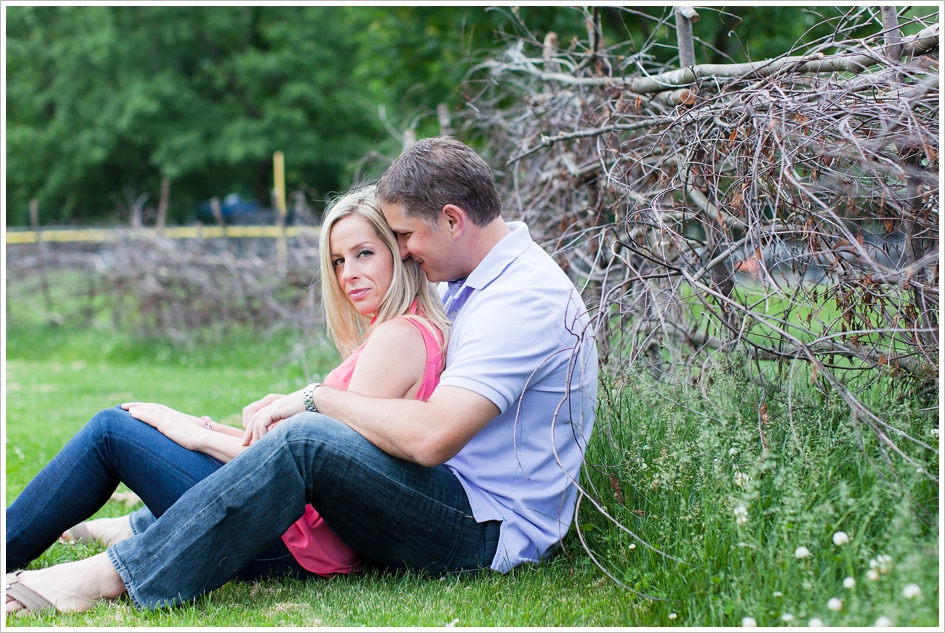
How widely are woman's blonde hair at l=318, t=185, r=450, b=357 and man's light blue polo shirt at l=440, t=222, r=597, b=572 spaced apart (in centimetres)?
15

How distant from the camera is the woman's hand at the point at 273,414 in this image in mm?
2564

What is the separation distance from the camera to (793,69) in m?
2.57

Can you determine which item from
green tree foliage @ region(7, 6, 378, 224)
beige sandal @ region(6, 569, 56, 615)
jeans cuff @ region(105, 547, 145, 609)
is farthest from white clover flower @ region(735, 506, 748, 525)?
green tree foliage @ region(7, 6, 378, 224)

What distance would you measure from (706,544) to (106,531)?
7.45ft

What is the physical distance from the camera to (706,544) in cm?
222

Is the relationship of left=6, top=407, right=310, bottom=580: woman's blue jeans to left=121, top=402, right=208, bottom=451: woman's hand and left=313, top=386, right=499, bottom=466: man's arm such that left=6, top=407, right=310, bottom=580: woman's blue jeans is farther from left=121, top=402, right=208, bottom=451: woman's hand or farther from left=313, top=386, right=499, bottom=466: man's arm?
left=313, top=386, right=499, bottom=466: man's arm

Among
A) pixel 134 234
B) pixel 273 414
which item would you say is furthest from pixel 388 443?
pixel 134 234

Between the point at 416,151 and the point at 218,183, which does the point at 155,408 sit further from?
the point at 218,183

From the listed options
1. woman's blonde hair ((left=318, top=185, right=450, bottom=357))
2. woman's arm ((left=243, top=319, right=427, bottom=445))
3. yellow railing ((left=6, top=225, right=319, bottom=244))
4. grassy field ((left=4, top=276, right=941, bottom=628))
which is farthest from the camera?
yellow railing ((left=6, top=225, right=319, bottom=244))

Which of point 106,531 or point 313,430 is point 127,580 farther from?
point 106,531

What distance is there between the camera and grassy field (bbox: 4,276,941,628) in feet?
6.55

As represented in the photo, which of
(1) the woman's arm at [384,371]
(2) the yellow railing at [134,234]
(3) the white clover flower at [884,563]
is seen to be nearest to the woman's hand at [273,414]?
(1) the woman's arm at [384,371]

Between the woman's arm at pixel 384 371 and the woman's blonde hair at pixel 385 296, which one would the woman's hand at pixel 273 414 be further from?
the woman's blonde hair at pixel 385 296

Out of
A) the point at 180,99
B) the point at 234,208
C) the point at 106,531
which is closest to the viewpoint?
the point at 106,531
